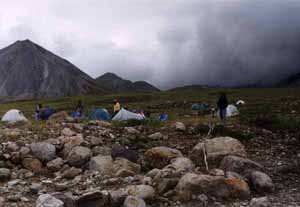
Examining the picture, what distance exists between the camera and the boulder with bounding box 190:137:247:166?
16.1m

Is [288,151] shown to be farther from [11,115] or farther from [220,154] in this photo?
[11,115]

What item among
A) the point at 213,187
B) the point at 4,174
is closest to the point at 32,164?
the point at 4,174

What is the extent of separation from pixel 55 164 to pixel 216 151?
6086 mm

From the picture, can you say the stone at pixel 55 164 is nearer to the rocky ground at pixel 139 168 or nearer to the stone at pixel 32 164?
the rocky ground at pixel 139 168

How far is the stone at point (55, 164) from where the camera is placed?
51.7 feet

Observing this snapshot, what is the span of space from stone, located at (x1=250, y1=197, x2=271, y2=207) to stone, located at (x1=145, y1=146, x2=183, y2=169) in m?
4.70

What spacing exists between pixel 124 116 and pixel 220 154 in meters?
14.7

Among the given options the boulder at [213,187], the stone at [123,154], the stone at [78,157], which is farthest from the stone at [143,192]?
the stone at [78,157]

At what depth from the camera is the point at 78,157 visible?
52.4 feet

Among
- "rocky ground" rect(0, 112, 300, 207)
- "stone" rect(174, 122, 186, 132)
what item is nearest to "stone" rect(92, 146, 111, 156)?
"rocky ground" rect(0, 112, 300, 207)

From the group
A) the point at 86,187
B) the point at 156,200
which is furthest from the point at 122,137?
the point at 156,200

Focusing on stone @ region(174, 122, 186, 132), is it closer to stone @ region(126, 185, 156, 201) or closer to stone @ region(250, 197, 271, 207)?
stone @ region(126, 185, 156, 201)

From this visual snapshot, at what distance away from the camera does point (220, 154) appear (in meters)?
16.1

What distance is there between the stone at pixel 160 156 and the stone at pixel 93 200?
472 cm
